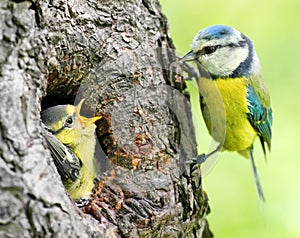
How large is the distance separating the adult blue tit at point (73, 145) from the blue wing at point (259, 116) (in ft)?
2.85

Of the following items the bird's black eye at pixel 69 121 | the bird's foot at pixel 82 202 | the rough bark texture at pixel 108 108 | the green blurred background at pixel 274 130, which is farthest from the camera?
the green blurred background at pixel 274 130

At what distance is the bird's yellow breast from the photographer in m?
2.85

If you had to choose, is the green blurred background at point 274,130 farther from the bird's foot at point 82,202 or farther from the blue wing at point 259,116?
the bird's foot at point 82,202

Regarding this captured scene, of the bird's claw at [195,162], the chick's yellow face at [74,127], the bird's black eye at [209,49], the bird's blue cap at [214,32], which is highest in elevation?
the bird's blue cap at [214,32]

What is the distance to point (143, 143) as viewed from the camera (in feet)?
7.38

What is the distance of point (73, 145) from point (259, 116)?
3.26 ft

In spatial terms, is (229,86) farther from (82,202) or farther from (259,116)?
(82,202)

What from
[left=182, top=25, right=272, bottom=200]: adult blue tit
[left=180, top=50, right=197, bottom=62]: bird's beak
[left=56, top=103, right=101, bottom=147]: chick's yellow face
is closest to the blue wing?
[left=182, top=25, right=272, bottom=200]: adult blue tit

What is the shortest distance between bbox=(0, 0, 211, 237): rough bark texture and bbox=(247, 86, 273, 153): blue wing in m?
0.55

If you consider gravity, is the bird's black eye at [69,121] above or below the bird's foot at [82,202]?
above

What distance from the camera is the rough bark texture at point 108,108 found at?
165cm

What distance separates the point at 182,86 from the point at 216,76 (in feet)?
1.38

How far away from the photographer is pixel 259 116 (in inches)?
118

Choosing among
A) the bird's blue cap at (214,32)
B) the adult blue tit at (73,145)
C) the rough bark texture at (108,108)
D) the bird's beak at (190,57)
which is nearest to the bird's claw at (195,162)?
the rough bark texture at (108,108)
